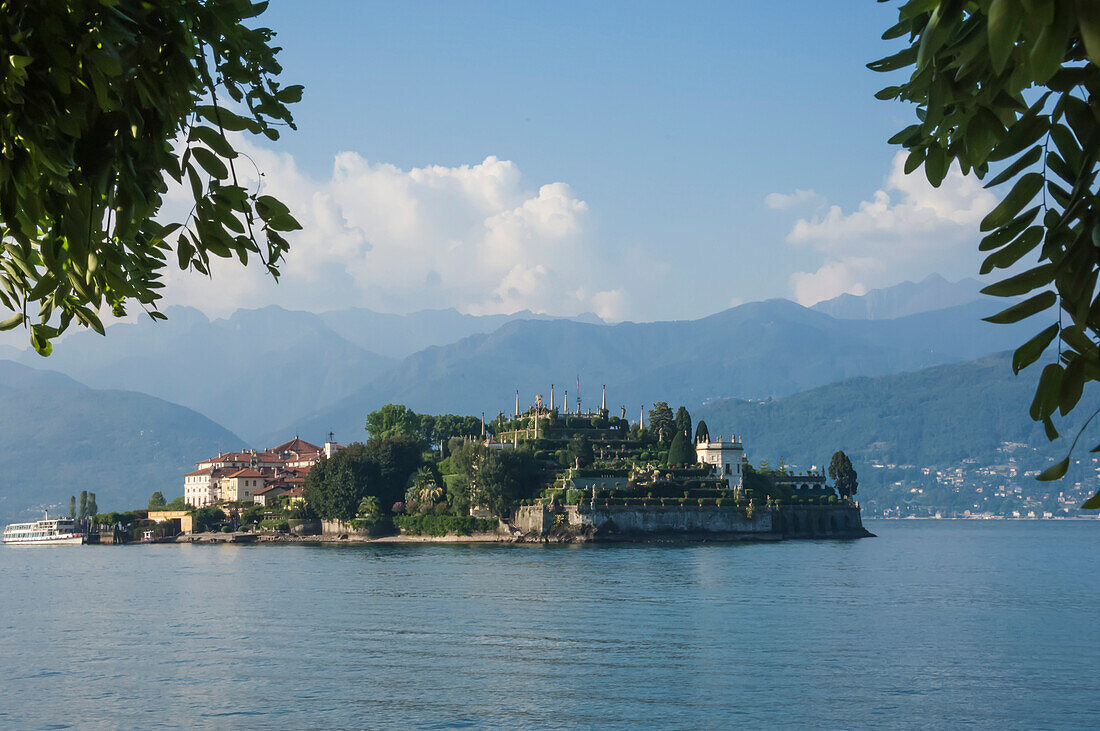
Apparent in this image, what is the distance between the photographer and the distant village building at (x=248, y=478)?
119875mm

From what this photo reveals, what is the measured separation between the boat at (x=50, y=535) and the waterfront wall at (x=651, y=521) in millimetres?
57299

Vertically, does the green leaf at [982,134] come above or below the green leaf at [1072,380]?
above

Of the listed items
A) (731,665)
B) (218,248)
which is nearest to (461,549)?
(731,665)

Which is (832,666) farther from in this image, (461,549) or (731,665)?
(461,549)

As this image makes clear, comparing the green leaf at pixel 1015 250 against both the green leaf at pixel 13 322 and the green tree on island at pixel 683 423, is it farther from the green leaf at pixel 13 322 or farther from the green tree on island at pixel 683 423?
the green tree on island at pixel 683 423

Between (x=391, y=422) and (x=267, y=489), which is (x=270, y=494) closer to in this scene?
(x=267, y=489)

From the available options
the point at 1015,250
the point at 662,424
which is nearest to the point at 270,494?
the point at 662,424

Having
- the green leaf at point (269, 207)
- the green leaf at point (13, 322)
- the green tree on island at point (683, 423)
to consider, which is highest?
the green tree on island at point (683, 423)

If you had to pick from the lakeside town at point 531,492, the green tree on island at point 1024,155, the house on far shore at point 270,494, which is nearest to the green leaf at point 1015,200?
the green tree on island at point 1024,155

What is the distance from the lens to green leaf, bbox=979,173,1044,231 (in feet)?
12.1

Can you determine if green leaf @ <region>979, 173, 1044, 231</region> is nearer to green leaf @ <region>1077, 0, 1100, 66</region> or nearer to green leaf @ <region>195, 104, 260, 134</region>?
green leaf @ <region>1077, 0, 1100, 66</region>

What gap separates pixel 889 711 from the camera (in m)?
23.8

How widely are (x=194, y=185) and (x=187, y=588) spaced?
2063 inches

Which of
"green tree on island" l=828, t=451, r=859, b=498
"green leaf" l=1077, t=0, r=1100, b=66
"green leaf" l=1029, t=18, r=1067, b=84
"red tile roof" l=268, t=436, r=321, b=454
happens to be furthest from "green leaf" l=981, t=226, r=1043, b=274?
"red tile roof" l=268, t=436, r=321, b=454
